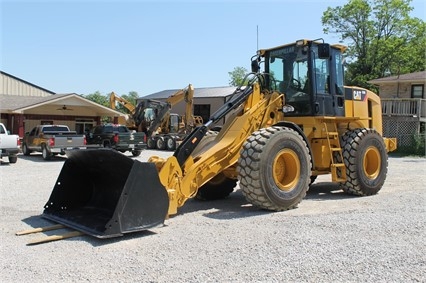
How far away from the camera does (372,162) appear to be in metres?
9.77

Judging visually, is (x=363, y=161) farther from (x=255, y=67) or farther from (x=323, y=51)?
(x=255, y=67)

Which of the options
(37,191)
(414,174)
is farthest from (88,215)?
(414,174)

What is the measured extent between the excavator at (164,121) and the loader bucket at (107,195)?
21.3 metres

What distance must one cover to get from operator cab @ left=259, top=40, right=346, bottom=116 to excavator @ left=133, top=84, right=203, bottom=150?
19.7 metres

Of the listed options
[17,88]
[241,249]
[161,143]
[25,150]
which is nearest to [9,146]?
[25,150]

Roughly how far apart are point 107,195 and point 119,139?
15.3m

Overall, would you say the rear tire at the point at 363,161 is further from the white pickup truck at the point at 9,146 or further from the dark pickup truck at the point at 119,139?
the dark pickup truck at the point at 119,139

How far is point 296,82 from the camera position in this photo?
8.88 metres

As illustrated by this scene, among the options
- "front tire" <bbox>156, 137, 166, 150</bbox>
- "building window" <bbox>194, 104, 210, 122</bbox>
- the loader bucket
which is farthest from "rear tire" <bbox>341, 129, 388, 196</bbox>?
"building window" <bbox>194, 104, 210, 122</bbox>

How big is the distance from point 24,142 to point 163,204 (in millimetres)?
18901

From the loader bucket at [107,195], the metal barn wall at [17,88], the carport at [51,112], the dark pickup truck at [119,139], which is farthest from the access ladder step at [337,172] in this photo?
the metal barn wall at [17,88]

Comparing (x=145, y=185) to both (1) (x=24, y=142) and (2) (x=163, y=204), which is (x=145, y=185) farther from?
(1) (x=24, y=142)

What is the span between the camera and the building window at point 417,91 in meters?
28.9

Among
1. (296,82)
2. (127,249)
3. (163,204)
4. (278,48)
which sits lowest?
(127,249)
